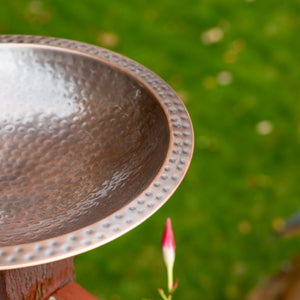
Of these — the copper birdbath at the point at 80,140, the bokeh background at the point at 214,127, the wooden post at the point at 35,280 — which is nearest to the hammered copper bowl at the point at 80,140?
the copper birdbath at the point at 80,140

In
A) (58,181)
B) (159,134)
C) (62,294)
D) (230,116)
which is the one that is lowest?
(230,116)

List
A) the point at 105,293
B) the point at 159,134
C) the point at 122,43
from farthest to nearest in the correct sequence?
the point at 122,43 → the point at 105,293 → the point at 159,134

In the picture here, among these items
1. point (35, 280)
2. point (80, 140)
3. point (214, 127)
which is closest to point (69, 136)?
point (80, 140)

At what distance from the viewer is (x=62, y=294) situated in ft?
4.22

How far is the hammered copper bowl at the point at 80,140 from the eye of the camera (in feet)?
3.18

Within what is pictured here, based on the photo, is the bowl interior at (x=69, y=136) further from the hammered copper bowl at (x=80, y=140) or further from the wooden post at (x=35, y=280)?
the wooden post at (x=35, y=280)

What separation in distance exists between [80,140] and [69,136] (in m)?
0.03

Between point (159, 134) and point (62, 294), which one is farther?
point (62, 294)

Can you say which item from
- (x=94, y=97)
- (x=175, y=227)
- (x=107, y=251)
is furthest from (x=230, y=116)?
(x=94, y=97)

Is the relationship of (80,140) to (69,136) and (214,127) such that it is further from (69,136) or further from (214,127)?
(214,127)

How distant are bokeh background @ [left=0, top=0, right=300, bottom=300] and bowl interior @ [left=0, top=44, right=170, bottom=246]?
1.25 meters

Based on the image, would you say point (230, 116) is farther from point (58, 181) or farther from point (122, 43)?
point (58, 181)

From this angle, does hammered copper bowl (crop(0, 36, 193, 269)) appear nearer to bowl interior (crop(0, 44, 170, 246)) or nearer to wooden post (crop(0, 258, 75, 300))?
bowl interior (crop(0, 44, 170, 246))

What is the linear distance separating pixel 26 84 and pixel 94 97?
16 cm
